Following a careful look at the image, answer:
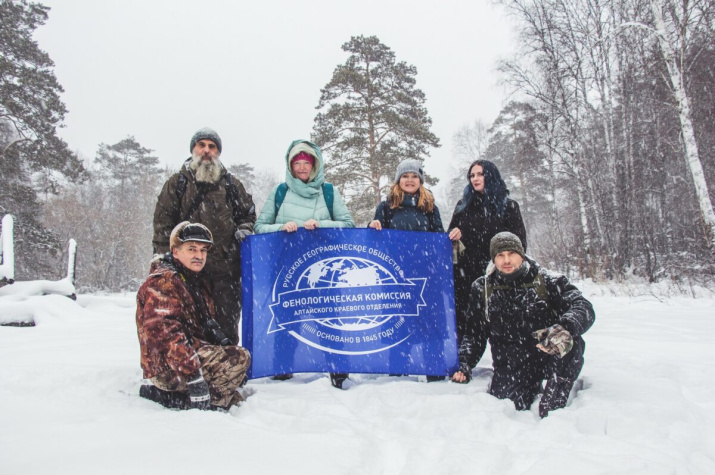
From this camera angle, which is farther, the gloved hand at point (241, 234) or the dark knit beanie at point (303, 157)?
the dark knit beanie at point (303, 157)

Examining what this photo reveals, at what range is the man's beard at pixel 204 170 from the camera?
3.20m

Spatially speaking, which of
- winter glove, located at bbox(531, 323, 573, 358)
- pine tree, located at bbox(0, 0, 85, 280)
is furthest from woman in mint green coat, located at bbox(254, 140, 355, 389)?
pine tree, located at bbox(0, 0, 85, 280)

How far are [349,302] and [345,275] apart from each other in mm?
225

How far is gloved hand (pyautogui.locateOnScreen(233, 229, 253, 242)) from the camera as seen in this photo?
10.6ft

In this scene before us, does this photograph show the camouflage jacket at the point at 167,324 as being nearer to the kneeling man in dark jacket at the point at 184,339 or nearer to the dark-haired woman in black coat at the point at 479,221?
the kneeling man in dark jacket at the point at 184,339

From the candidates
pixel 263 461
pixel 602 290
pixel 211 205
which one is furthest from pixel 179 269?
pixel 602 290

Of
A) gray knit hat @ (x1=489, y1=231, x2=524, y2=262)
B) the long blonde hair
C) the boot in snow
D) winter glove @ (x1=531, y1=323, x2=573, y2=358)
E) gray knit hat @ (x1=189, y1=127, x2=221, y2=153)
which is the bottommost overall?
the boot in snow

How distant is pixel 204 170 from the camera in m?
3.21

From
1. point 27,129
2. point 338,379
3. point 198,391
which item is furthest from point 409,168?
point 27,129

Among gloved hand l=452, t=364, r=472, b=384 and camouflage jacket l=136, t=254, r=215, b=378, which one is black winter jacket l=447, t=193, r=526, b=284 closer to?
gloved hand l=452, t=364, r=472, b=384

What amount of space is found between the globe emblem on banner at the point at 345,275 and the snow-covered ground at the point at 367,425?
76cm

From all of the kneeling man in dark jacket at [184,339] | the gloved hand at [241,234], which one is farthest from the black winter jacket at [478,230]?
the kneeling man in dark jacket at [184,339]

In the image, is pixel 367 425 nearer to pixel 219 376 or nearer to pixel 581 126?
pixel 219 376

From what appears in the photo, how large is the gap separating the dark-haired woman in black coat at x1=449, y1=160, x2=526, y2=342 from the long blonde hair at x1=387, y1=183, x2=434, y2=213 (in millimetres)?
357
